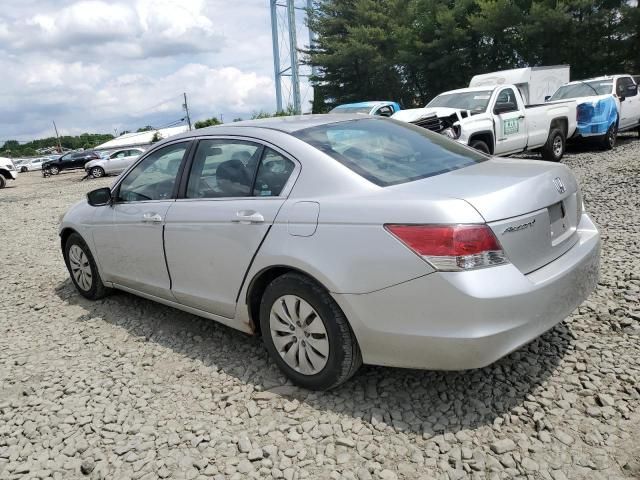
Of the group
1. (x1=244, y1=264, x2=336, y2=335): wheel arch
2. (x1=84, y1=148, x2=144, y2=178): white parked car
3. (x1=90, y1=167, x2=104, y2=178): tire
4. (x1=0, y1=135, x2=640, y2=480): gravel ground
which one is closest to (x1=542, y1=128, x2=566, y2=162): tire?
(x1=0, y1=135, x2=640, y2=480): gravel ground

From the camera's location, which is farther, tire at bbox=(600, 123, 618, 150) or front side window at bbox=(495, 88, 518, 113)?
tire at bbox=(600, 123, 618, 150)

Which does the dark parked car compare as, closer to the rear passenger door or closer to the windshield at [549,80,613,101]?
the windshield at [549,80,613,101]

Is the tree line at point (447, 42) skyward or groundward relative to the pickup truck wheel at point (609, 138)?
skyward

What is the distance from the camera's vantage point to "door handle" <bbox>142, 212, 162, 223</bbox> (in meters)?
3.82

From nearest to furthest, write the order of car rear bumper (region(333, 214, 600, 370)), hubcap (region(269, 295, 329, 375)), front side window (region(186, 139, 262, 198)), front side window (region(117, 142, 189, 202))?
1. car rear bumper (region(333, 214, 600, 370))
2. hubcap (region(269, 295, 329, 375))
3. front side window (region(186, 139, 262, 198))
4. front side window (region(117, 142, 189, 202))

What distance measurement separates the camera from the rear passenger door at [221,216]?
3.16 m

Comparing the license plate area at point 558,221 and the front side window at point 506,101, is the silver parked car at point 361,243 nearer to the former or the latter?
the license plate area at point 558,221

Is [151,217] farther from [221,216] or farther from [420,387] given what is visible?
[420,387]

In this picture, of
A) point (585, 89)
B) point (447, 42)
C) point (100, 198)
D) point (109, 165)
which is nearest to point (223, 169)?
point (100, 198)

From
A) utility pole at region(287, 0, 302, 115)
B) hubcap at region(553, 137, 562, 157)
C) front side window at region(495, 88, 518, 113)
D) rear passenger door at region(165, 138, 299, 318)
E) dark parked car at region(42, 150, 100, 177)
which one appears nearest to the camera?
rear passenger door at region(165, 138, 299, 318)

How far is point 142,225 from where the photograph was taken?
13.1 feet

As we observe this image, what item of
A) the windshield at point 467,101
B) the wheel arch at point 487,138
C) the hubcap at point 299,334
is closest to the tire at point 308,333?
the hubcap at point 299,334

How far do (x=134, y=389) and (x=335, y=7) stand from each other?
1642 inches

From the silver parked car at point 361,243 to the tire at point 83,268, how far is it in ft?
3.64
